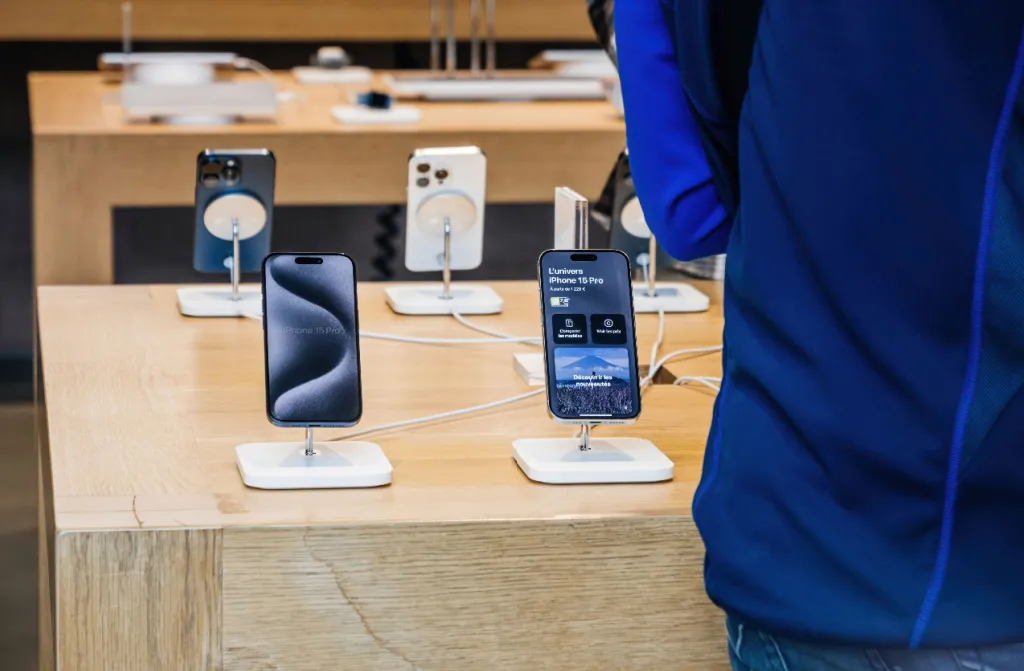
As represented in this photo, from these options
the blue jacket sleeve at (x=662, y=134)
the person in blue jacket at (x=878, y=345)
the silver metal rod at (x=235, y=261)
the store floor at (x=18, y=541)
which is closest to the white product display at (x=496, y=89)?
the store floor at (x=18, y=541)

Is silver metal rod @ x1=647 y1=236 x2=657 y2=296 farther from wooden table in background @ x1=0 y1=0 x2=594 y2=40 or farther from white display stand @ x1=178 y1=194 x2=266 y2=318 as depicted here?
wooden table in background @ x1=0 y1=0 x2=594 y2=40

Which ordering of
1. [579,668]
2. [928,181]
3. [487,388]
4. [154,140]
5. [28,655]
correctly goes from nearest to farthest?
[928,181] < [579,668] < [487,388] < [28,655] < [154,140]

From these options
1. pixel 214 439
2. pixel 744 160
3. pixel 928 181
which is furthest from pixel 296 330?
pixel 928 181

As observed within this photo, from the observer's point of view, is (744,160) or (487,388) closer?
(744,160)

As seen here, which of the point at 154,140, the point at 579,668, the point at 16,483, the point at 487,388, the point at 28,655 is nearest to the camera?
the point at 579,668

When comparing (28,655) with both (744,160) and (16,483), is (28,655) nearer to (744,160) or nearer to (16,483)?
(16,483)

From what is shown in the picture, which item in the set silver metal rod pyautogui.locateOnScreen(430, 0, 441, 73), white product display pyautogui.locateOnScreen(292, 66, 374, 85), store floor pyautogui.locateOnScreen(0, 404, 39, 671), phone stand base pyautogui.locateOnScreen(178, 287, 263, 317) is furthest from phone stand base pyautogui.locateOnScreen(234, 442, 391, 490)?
white product display pyautogui.locateOnScreen(292, 66, 374, 85)

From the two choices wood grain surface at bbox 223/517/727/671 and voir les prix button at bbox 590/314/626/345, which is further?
voir les prix button at bbox 590/314/626/345

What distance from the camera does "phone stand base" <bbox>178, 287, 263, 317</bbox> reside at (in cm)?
209

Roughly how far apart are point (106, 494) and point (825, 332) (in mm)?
715

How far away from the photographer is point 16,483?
12.1 feet

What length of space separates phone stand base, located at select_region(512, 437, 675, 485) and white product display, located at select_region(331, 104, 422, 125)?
2.05 m

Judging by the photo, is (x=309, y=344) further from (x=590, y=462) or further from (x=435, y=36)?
(x=435, y=36)

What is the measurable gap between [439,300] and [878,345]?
134 centimetres
